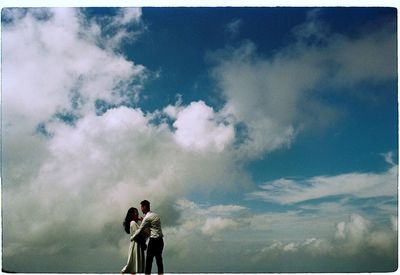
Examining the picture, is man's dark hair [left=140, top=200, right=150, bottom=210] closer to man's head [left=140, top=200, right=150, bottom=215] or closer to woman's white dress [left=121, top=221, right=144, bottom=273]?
man's head [left=140, top=200, right=150, bottom=215]

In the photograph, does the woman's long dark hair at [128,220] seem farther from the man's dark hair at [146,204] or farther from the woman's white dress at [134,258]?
the man's dark hair at [146,204]

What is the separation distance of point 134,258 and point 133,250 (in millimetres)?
178

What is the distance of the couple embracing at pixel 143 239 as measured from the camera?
29.7 feet

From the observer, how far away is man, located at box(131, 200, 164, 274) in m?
9.04


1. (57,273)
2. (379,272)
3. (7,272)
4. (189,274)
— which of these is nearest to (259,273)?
(189,274)

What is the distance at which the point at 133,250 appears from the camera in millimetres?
9430

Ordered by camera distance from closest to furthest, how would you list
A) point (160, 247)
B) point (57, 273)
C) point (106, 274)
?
1. point (160, 247)
2. point (106, 274)
3. point (57, 273)

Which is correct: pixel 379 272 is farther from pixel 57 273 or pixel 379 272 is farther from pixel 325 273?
pixel 57 273

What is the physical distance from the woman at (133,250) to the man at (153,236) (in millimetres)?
344

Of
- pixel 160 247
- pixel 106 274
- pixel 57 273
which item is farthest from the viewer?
pixel 57 273

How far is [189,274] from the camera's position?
422 inches

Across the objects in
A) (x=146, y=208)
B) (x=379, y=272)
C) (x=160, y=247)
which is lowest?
(x=379, y=272)

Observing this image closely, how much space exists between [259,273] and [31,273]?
18.6 ft

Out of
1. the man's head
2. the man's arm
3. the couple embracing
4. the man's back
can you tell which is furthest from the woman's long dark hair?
the man's back
